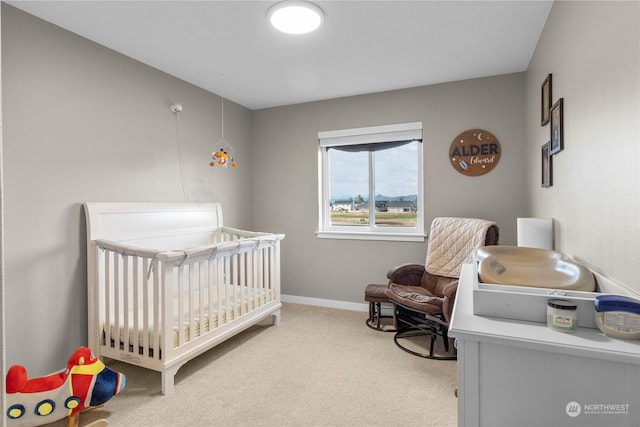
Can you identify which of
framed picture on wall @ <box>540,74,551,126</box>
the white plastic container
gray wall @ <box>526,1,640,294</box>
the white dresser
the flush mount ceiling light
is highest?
the flush mount ceiling light

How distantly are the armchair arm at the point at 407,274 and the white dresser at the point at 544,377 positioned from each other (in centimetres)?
206

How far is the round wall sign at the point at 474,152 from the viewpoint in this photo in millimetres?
3064

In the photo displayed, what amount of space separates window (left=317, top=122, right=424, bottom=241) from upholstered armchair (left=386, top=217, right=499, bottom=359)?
38 centimetres

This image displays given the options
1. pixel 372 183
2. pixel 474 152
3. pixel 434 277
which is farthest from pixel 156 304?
pixel 474 152

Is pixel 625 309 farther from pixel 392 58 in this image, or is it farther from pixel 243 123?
pixel 243 123

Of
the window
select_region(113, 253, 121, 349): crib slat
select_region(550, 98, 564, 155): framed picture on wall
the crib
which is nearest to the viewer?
select_region(550, 98, 564, 155): framed picture on wall

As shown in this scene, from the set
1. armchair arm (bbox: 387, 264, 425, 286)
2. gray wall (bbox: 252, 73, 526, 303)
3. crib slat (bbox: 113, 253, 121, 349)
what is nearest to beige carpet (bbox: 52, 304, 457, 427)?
crib slat (bbox: 113, 253, 121, 349)

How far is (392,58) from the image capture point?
2.66 m

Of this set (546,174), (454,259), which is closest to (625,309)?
(546,174)

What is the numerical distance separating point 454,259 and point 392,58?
1739mm

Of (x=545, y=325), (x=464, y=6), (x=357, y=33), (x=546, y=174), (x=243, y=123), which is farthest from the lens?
(x=243, y=123)

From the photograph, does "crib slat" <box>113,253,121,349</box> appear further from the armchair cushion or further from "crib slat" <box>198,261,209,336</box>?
the armchair cushion

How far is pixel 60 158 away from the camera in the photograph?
2.20 metres

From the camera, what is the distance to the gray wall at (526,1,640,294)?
104 centimetres
